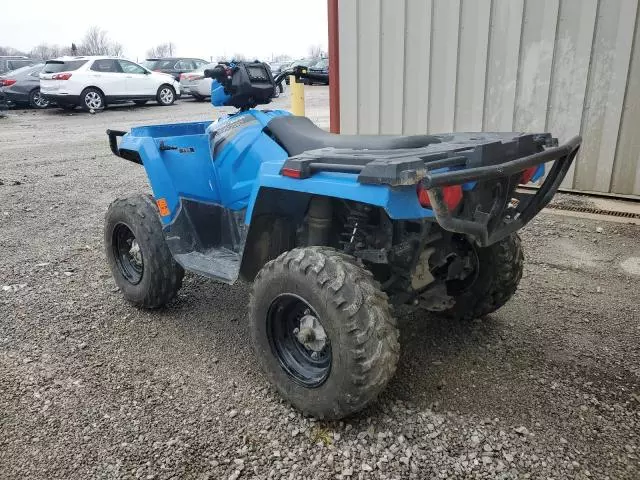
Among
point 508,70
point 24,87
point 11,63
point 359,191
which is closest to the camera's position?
point 359,191

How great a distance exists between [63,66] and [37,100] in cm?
255

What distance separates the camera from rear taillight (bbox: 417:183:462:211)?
7.29 ft

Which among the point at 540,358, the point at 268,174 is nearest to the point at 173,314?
the point at 268,174

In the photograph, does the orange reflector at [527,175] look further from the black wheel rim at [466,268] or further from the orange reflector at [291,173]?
the orange reflector at [291,173]

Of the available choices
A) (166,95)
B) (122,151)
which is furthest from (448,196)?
(166,95)

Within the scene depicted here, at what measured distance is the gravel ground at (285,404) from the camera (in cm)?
238

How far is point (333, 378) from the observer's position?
2.45 m

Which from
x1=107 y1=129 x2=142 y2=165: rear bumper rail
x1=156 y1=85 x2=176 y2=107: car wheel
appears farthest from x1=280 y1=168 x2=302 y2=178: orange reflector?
x1=156 y1=85 x2=176 y2=107: car wheel

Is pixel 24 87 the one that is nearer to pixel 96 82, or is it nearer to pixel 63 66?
pixel 63 66

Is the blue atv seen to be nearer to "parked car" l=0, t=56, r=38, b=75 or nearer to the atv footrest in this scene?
the atv footrest

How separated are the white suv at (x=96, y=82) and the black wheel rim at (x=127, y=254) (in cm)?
1431

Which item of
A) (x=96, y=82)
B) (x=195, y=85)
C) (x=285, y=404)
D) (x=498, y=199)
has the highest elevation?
(x=498, y=199)

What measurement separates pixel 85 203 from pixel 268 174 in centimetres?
500

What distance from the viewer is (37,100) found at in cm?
1828
